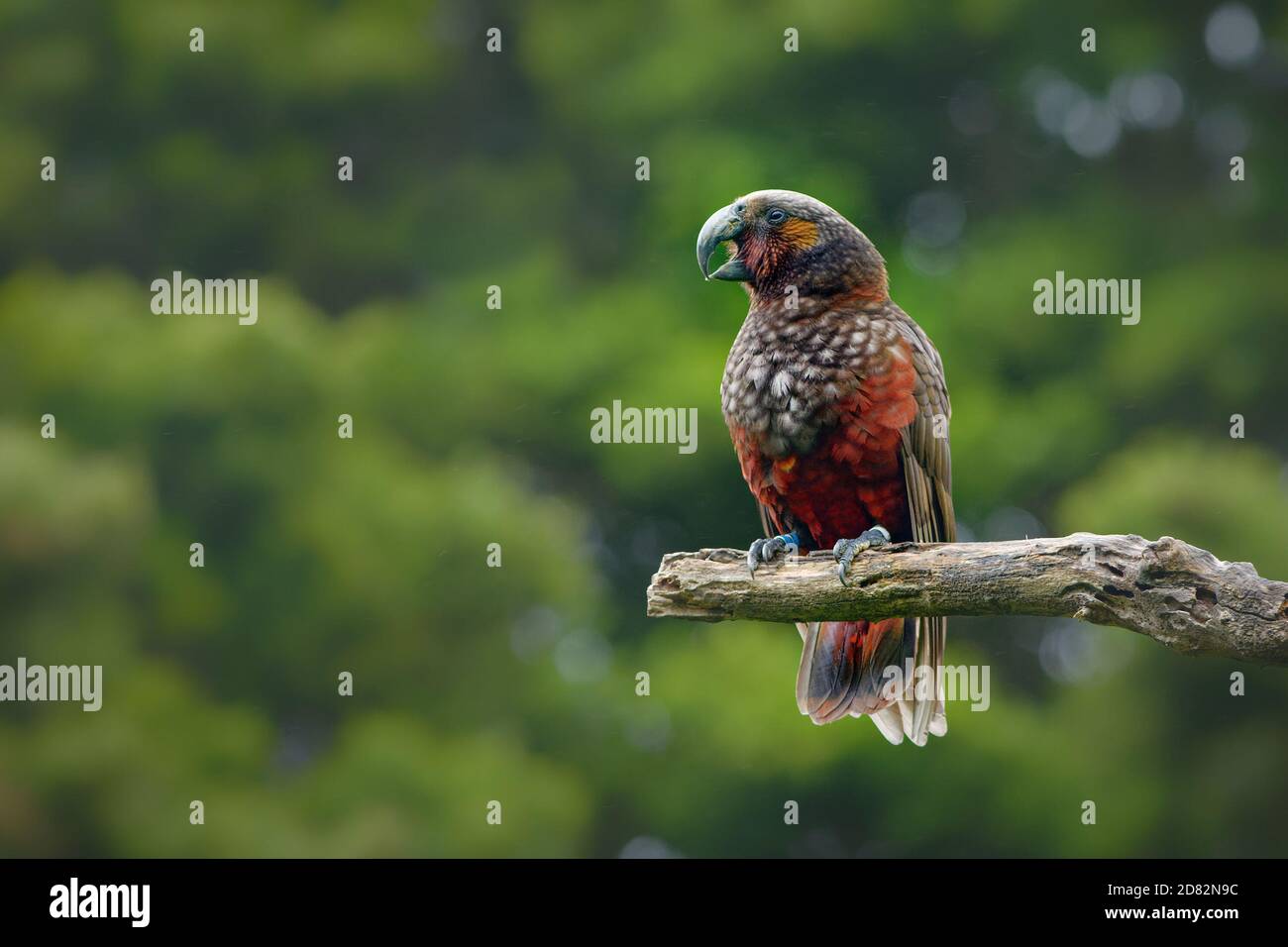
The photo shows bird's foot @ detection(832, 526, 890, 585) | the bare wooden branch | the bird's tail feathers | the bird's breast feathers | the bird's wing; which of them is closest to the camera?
the bare wooden branch

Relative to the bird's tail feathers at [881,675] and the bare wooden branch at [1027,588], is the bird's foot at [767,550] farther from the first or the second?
the bird's tail feathers at [881,675]

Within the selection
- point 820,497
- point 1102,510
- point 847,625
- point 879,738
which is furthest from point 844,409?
point 879,738

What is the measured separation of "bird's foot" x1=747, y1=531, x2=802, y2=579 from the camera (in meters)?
4.36

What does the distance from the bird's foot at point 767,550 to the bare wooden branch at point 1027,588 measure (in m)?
0.03

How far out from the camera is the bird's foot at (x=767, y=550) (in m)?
4.36

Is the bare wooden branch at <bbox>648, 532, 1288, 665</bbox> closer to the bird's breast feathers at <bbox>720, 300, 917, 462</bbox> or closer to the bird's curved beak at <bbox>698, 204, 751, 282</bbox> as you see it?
the bird's breast feathers at <bbox>720, 300, 917, 462</bbox>

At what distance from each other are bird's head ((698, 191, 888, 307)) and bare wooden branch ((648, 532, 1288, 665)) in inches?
41.3

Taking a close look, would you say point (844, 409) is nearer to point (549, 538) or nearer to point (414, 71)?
point (549, 538)

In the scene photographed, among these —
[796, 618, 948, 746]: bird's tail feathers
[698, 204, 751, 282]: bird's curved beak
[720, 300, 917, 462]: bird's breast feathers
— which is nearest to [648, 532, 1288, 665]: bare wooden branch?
[720, 300, 917, 462]: bird's breast feathers

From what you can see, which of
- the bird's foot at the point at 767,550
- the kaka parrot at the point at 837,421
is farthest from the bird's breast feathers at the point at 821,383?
the bird's foot at the point at 767,550

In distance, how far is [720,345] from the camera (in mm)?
8281

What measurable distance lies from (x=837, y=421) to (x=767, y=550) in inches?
20.7

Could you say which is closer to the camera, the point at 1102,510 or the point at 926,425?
the point at 926,425

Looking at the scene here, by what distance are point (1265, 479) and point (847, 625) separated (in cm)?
356
